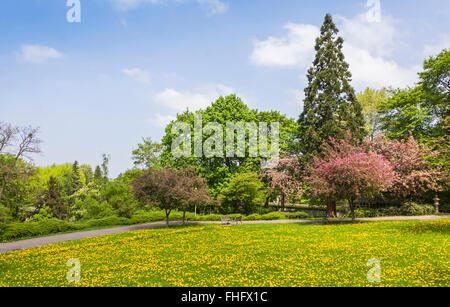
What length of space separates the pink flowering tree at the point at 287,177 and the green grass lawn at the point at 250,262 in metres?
16.5

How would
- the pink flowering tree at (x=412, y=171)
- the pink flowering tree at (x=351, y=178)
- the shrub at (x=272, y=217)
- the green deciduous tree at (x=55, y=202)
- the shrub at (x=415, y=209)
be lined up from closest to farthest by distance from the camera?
the pink flowering tree at (x=351, y=178) → the shrub at (x=415, y=209) → the pink flowering tree at (x=412, y=171) → the shrub at (x=272, y=217) → the green deciduous tree at (x=55, y=202)

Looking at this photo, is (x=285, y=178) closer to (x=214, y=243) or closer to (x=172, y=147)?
(x=172, y=147)

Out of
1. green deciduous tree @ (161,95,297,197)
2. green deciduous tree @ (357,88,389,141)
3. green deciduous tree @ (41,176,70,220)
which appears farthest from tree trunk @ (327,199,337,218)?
green deciduous tree @ (41,176,70,220)

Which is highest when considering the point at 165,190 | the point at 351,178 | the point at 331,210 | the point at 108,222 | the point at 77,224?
the point at 351,178

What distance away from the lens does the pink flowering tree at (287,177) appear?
33172 millimetres

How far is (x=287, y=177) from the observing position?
34188 mm

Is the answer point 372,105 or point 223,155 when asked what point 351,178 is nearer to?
point 223,155

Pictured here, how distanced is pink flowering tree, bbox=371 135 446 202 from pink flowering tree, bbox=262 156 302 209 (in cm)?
1059

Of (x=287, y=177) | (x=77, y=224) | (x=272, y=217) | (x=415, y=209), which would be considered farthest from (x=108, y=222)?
(x=415, y=209)

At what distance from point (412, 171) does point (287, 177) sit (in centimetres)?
1406

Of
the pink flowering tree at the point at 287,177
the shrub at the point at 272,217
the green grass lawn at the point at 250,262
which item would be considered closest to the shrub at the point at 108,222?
the green grass lawn at the point at 250,262

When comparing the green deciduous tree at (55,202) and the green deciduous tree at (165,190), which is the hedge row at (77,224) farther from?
the green deciduous tree at (55,202)

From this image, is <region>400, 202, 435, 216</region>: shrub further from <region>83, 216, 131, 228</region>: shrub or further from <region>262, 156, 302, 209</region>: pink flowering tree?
<region>83, 216, 131, 228</region>: shrub

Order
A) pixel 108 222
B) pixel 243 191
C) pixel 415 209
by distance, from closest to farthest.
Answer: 1. pixel 108 222
2. pixel 415 209
3. pixel 243 191
